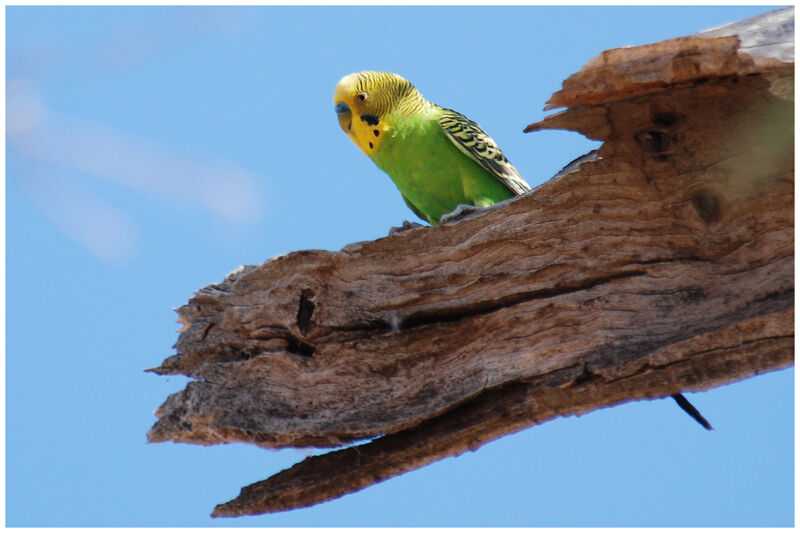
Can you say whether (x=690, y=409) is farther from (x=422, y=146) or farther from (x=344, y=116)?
(x=344, y=116)

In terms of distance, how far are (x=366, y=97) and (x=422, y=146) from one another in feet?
2.41

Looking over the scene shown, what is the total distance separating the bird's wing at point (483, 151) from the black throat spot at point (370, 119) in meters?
0.57

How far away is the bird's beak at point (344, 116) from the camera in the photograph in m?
8.18

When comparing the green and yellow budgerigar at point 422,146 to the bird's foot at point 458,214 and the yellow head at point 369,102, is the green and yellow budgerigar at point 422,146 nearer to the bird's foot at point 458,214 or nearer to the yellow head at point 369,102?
the yellow head at point 369,102

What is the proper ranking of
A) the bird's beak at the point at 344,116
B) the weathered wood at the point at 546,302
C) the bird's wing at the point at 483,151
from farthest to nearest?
1. the bird's beak at the point at 344,116
2. the bird's wing at the point at 483,151
3. the weathered wood at the point at 546,302

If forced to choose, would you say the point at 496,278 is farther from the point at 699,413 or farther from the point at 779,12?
the point at 779,12

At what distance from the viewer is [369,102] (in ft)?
26.3

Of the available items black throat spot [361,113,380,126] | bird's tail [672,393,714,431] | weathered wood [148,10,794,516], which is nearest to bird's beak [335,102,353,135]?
black throat spot [361,113,380,126]

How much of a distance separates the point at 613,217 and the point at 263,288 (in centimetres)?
227

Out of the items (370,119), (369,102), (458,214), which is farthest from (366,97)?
(458,214)

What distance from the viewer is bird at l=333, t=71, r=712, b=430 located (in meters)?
7.68

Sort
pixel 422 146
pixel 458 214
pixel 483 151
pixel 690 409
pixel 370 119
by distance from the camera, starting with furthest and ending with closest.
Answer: pixel 370 119 → pixel 422 146 → pixel 483 151 → pixel 458 214 → pixel 690 409

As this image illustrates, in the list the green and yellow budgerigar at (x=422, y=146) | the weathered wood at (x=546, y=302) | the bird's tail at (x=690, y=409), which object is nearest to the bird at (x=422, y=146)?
the green and yellow budgerigar at (x=422, y=146)

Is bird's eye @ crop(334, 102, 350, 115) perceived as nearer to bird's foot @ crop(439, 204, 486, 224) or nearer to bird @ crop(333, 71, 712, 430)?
bird @ crop(333, 71, 712, 430)
